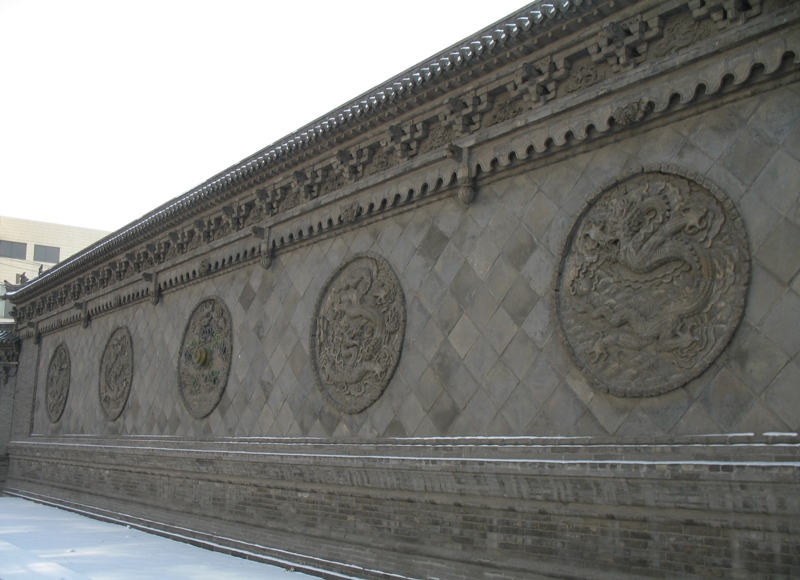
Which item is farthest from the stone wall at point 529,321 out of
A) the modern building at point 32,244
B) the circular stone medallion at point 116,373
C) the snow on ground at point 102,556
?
the modern building at point 32,244

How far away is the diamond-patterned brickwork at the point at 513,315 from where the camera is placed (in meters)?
5.53

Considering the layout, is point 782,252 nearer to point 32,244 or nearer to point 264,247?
point 264,247

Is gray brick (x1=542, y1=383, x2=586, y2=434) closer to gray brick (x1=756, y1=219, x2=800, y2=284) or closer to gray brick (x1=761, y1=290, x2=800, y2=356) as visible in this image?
gray brick (x1=761, y1=290, x2=800, y2=356)

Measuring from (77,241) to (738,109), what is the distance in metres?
41.5

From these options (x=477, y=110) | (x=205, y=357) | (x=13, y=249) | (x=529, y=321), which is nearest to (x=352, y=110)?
(x=477, y=110)

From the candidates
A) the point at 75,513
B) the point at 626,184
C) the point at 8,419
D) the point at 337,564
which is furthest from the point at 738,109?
the point at 8,419

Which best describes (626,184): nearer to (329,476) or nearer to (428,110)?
(428,110)

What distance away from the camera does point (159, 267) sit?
14.0 metres

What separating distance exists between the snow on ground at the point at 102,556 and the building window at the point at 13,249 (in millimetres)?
28837

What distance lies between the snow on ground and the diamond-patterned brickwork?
5.59 feet

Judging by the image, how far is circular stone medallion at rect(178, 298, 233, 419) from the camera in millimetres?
11695

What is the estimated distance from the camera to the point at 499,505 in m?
6.97

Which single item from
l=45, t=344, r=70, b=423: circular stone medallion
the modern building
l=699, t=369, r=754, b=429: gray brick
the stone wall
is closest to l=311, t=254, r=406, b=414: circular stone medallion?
the stone wall

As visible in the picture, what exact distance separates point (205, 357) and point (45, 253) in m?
32.5
